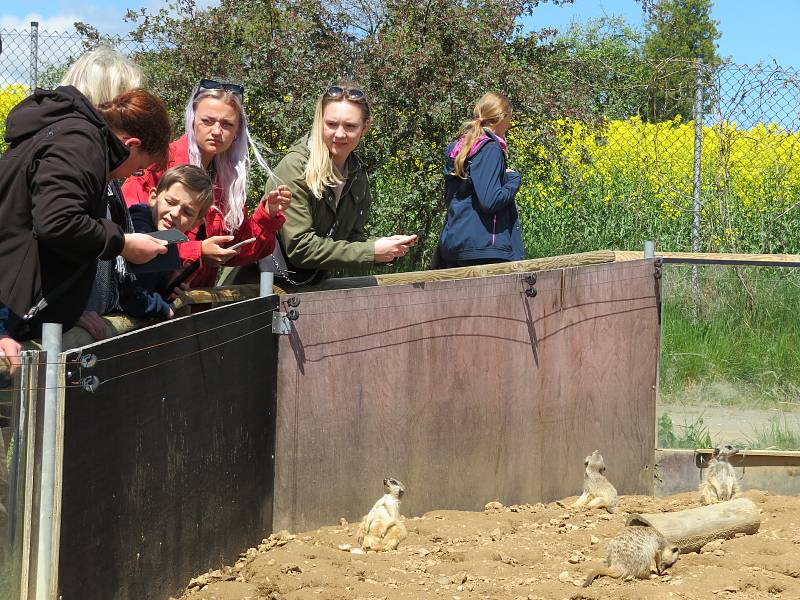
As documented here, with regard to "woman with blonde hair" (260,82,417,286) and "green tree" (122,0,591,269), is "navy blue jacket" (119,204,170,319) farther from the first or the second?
"green tree" (122,0,591,269)

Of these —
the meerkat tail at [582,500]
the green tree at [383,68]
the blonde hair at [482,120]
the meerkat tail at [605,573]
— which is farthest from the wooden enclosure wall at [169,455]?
the green tree at [383,68]

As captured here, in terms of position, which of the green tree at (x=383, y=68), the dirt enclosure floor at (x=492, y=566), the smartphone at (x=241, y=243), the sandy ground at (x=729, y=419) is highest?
the green tree at (x=383, y=68)

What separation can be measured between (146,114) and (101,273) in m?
0.63

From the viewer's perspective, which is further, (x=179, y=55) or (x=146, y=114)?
(x=179, y=55)

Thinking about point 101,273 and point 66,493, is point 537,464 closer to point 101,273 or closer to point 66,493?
point 101,273

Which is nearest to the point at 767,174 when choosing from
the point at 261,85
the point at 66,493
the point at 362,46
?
the point at 362,46

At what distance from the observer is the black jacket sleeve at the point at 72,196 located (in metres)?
3.35

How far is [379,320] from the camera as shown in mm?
5547

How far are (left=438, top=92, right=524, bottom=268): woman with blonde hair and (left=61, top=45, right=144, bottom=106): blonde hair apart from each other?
2963 mm

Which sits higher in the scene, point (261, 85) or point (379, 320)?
point (261, 85)

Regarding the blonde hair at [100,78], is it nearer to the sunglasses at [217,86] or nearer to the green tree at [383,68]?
the sunglasses at [217,86]

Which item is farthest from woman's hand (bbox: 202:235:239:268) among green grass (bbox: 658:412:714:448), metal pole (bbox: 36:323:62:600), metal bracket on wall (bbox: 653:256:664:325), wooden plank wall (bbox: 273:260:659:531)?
green grass (bbox: 658:412:714:448)

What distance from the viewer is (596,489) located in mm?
6098

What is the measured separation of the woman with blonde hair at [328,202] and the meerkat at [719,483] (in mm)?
2315
